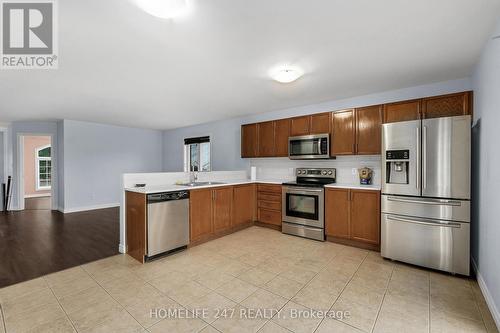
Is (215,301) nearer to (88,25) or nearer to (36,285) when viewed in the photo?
(36,285)

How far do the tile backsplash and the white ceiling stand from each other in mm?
1123

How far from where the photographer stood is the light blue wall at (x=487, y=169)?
191cm

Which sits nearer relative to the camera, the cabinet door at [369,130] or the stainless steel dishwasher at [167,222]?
the stainless steel dishwasher at [167,222]

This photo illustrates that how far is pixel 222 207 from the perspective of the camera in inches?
160

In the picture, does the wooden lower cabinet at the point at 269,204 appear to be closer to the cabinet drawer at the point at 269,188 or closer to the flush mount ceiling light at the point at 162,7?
the cabinet drawer at the point at 269,188

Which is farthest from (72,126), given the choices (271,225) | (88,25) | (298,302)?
(298,302)

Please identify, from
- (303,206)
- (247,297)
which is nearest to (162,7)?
(247,297)

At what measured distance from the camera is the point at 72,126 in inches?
234

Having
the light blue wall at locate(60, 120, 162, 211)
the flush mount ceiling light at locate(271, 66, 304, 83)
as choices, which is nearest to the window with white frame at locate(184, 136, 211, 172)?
the light blue wall at locate(60, 120, 162, 211)

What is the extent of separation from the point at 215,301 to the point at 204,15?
97.4 inches

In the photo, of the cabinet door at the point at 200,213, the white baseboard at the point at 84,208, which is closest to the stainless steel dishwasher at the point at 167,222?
the cabinet door at the point at 200,213

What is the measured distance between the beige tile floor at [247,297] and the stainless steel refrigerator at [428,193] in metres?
0.25

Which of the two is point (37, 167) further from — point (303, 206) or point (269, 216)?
point (303, 206)

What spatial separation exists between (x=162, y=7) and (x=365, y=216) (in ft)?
11.3
